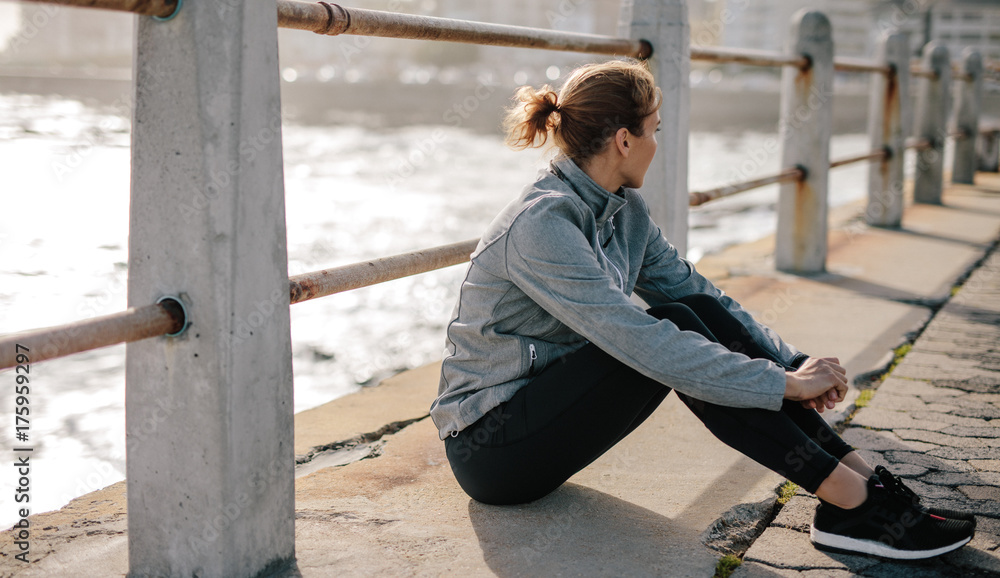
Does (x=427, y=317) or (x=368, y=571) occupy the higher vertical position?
(x=368, y=571)

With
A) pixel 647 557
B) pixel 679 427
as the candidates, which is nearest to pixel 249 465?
pixel 647 557

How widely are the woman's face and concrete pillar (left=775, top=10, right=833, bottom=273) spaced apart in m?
2.81

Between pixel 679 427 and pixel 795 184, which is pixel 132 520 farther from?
pixel 795 184

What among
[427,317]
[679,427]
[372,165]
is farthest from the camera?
[372,165]

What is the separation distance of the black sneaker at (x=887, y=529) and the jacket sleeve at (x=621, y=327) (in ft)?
0.92

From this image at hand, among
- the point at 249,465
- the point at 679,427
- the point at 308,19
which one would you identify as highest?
the point at 308,19

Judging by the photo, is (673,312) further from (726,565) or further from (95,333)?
(95,333)

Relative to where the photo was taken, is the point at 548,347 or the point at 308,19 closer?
the point at 308,19

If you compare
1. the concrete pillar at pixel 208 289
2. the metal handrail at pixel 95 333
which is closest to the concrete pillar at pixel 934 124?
the concrete pillar at pixel 208 289

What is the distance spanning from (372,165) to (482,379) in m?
18.9

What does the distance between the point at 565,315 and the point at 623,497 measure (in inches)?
20.7

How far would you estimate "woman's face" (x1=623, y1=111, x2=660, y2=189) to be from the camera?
1.81 meters

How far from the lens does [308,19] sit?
162 cm

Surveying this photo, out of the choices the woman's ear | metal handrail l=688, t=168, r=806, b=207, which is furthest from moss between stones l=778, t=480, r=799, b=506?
metal handrail l=688, t=168, r=806, b=207
